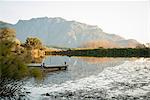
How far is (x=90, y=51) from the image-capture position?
62.1m

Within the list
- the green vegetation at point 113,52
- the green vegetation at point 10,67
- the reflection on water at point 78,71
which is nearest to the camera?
the green vegetation at point 10,67

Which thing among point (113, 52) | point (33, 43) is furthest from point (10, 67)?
point (113, 52)

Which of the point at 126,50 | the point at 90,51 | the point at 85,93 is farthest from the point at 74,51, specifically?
the point at 85,93

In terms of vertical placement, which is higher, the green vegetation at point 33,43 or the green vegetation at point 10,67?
the green vegetation at point 33,43

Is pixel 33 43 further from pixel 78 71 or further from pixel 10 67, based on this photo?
pixel 10 67

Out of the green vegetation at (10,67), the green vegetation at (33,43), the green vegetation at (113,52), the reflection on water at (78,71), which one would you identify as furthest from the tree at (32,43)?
the green vegetation at (10,67)

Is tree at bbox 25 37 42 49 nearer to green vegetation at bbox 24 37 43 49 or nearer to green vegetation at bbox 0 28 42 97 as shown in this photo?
green vegetation at bbox 24 37 43 49

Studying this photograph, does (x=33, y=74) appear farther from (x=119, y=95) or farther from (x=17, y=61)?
(x=119, y=95)

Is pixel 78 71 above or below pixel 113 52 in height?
below

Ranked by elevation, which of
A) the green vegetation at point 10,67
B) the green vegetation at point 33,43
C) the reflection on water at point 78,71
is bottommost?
the reflection on water at point 78,71

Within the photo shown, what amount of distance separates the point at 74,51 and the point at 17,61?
184 ft

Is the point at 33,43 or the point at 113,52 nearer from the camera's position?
the point at 33,43

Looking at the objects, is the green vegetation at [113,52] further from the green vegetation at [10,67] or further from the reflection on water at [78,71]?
the green vegetation at [10,67]

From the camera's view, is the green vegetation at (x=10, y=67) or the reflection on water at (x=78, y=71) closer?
the green vegetation at (x=10, y=67)
